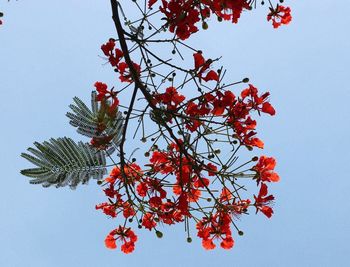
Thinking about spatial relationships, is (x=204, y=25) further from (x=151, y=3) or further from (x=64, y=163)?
(x=64, y=163)


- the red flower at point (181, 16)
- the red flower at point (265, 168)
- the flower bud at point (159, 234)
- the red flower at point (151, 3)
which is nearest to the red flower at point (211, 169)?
the red flower at point (265, 168)

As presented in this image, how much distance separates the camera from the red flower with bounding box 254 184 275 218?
14.0 feet

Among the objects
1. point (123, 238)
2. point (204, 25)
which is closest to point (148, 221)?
point (123, 238)

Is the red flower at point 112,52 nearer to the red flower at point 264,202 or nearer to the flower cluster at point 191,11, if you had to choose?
the flower cluster at point 191,11

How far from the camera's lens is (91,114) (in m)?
5.41

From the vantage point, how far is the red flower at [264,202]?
4.27m

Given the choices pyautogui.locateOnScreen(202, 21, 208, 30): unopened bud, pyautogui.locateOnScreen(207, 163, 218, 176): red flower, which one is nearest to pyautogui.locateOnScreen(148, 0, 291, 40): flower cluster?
pyautogui.locateOnScreen(202, 21, 208, 30): unopened bud

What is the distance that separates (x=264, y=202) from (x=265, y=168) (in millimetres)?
259

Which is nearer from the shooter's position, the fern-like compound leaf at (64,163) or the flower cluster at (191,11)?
the flower cluster at (191,11)

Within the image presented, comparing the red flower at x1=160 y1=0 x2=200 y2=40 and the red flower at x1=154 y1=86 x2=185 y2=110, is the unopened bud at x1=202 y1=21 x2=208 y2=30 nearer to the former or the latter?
the red flower at x1=160 y1=0 x2=200 y2=40

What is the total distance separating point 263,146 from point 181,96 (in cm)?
72

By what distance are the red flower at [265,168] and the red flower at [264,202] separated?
6cm

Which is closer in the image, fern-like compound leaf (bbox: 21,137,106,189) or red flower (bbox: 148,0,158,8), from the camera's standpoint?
red flower (bbox: 148,0,158,8)

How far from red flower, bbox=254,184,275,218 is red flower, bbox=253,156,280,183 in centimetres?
6
